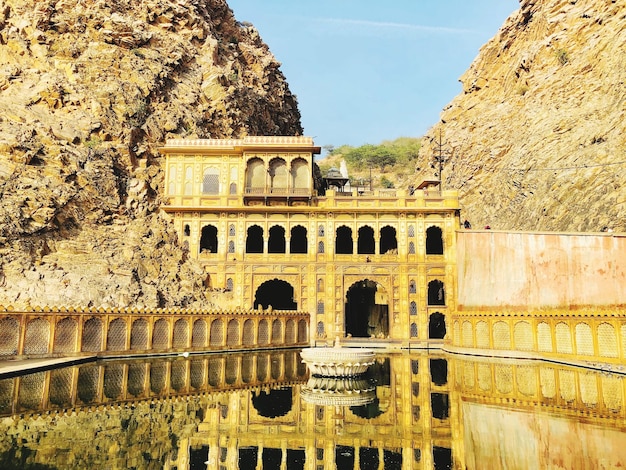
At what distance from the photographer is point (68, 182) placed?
104 ft

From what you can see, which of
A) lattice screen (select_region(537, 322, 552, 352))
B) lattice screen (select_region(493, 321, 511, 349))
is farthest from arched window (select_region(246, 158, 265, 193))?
lattice screen (select_region(537, 322, 552, 352))

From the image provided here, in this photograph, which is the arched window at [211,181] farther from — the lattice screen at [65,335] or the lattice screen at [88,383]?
the lattice screen at [88,383]

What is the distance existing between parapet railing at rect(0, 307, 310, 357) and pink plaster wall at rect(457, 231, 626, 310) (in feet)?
35.8

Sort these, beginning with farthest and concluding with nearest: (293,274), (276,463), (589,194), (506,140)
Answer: (506,140) → (589,194) → (293,274) → (276,463)

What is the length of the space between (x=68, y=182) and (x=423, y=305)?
23298 millimetres

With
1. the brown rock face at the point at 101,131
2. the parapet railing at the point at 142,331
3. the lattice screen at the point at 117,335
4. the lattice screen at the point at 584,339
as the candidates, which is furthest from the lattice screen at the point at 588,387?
the brown rock face at the point at 101,131

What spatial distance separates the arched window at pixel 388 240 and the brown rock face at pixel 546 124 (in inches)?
463

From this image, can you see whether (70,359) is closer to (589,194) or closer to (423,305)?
(423,305)

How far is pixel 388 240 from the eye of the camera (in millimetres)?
39406

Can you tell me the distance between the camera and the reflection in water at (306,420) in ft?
30.8

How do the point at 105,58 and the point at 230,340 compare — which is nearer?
the point at 230,340

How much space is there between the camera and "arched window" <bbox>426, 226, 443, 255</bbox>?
3742 centimetres

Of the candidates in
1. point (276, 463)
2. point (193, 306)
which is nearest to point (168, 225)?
point (193, 306)

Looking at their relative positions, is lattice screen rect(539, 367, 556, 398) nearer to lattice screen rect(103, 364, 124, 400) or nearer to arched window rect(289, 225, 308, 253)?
lattice screen rect(103, 364, 124, 400)
